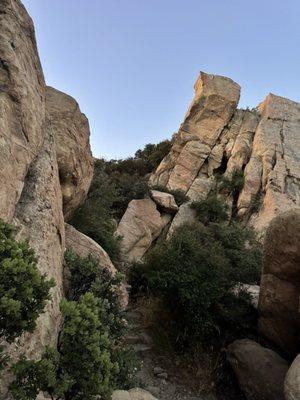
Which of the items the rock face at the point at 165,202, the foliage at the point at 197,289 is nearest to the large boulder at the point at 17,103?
the foliage at the point at 197,289

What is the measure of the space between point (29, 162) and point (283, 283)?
23.7 feet

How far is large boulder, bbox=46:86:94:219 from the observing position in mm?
8844

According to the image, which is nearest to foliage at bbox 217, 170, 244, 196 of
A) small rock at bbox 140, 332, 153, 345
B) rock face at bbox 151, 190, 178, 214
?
rock face at bbox 151, 190, 178, 214

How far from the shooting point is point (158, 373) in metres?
9.29

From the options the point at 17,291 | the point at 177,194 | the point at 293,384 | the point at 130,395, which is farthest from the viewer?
the point at 177,194

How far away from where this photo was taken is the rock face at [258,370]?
827cm

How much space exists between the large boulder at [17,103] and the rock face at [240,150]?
→ 53.9 feet

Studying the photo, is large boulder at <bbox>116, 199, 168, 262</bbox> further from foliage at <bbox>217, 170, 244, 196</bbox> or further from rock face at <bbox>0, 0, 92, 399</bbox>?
rock face at <bbox>0, 0, 92, 399</bbox>

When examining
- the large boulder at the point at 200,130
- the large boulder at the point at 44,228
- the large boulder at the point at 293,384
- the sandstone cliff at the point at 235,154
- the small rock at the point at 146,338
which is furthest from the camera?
the large boulder at the point at 200,130

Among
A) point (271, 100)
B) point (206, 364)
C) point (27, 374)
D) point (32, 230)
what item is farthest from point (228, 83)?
point (27, 374)

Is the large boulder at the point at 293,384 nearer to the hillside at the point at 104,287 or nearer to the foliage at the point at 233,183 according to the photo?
the hillside at the point at 104,287

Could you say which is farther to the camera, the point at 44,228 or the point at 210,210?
the point at 210,210

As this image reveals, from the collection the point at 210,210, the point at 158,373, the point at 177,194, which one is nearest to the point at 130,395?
the point at 158,373

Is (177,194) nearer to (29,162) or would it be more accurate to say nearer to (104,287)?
(104,287)
